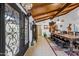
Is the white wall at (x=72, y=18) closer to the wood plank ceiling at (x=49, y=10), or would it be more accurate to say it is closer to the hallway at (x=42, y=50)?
the wood plank ceiling at (x=49, y=10)

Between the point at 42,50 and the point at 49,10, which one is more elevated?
the point at 49,10

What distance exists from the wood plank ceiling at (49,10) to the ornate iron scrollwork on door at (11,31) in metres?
0.28

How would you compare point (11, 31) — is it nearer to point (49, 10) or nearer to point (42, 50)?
point (42, 50)

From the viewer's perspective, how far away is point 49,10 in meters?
2.17

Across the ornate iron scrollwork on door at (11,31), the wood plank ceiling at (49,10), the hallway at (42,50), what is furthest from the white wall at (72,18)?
the ornate iron scrollwork on door at (11,31)

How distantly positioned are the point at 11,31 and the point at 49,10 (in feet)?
2.07

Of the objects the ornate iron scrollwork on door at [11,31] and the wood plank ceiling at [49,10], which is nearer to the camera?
the ornate iron scrollwork on door at [11,31]

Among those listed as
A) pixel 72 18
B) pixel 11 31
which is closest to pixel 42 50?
pixel 11 31

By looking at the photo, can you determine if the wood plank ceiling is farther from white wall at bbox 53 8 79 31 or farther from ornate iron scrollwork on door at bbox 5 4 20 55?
ornate iron scrollwork on door at bbox 5 4 20 55

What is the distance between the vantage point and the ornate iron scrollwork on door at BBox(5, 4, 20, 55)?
6.56 ft

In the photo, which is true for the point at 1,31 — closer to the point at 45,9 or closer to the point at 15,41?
the point at 15,41

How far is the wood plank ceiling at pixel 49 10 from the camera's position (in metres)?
2.12

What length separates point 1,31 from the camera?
198 cm

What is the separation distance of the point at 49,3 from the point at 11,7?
0.55 meters
